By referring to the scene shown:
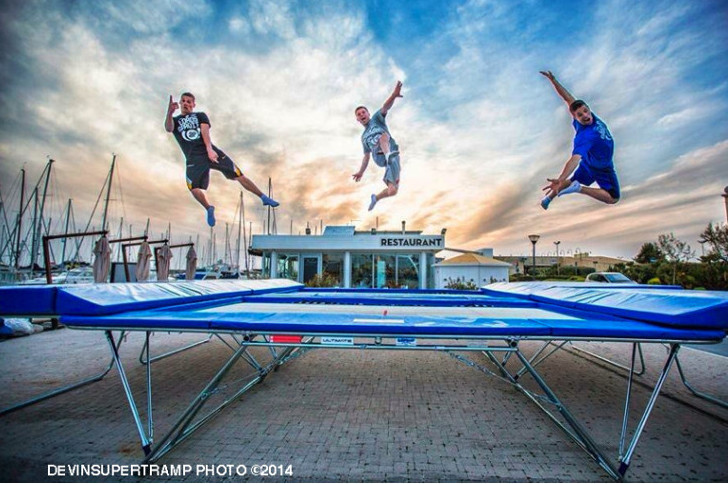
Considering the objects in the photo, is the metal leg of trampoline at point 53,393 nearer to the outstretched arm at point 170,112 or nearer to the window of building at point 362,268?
the outstretched arm at point 170,112

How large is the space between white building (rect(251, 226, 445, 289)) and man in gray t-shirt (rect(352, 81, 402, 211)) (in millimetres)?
9808

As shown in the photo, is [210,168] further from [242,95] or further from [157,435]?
[157,435]

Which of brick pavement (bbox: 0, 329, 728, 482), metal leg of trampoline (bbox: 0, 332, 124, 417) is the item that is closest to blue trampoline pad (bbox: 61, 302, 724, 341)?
brick pavement (bbox: 0, 329, 728, 482)

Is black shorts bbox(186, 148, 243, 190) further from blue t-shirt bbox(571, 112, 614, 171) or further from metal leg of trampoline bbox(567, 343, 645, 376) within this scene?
metal leg of trampoline bbox(567, 343, 645, 376)

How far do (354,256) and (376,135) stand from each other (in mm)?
11251

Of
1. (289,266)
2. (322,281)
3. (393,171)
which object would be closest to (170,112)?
(393,171)

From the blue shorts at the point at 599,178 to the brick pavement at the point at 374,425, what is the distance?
2.61 meters

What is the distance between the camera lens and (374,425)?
3.00m

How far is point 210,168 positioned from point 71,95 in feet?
6.65

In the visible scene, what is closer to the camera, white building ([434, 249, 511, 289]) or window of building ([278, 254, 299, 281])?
window of building ([278, 254, 299, 281])

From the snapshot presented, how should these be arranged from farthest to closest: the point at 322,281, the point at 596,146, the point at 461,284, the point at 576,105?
the point at 461,284 → the point at 322,281 → the point at 576,105 → the point at 596,146

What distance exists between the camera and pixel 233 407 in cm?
338

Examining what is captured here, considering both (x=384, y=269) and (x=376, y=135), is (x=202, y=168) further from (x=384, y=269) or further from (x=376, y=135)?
(x=384, y=269)

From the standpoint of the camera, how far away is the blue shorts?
4.36 meters
